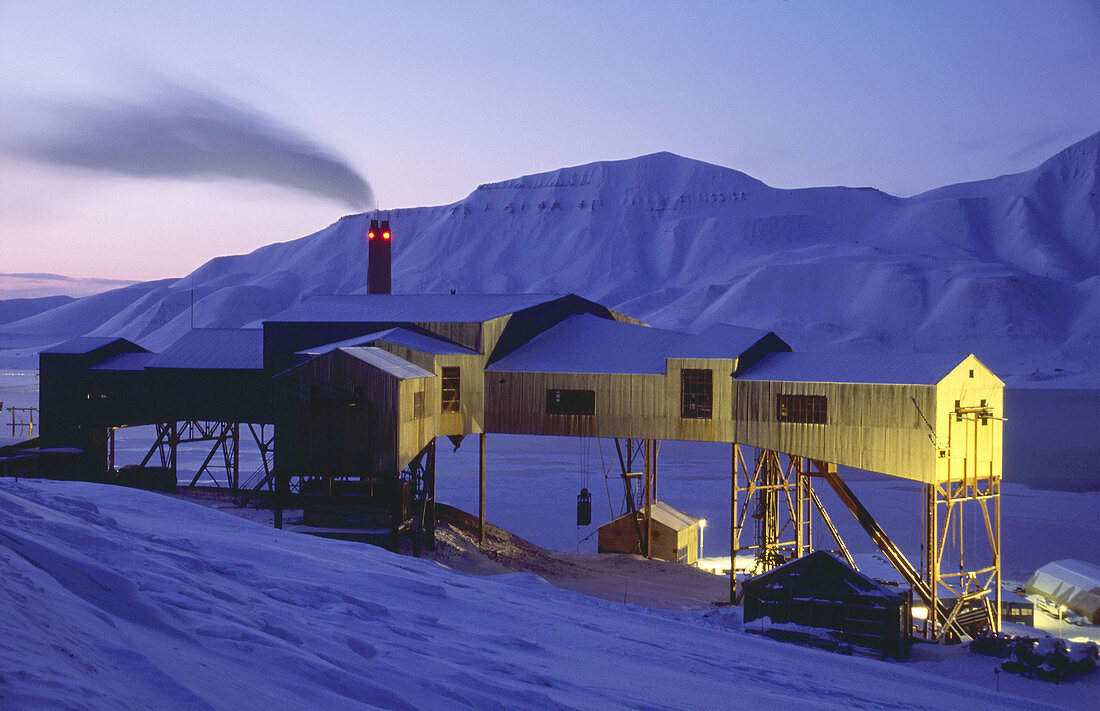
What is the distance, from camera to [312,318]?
37000mm

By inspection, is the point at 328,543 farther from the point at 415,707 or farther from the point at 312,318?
the point at 312,318

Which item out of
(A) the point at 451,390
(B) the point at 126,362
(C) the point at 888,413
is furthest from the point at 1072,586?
(B) the point at 126,362

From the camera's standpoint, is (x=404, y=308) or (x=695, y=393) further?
(x=404, y=308)

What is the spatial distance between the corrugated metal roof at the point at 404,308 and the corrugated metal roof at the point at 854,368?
1216 centimetres

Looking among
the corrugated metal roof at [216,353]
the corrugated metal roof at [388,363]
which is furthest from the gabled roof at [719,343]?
the corrugated metal roof at [216,353]

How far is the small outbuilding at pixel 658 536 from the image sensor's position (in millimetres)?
37938

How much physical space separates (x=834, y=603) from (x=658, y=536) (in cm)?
1444

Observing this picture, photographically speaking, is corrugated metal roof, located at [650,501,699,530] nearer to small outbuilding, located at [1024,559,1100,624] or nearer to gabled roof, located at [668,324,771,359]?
gabled roof, located at [668,324,771,359]

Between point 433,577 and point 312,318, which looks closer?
point 433,577

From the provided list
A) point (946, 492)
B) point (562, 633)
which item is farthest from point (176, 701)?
point (946, 492)

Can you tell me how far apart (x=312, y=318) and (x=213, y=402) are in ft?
22.8

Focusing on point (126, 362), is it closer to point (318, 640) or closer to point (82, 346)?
point (82, 346)

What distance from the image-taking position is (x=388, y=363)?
28.8 metres

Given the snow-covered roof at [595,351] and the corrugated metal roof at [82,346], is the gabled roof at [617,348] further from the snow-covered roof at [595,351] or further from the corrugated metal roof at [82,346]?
the corrugated metal roof at [82,346]
